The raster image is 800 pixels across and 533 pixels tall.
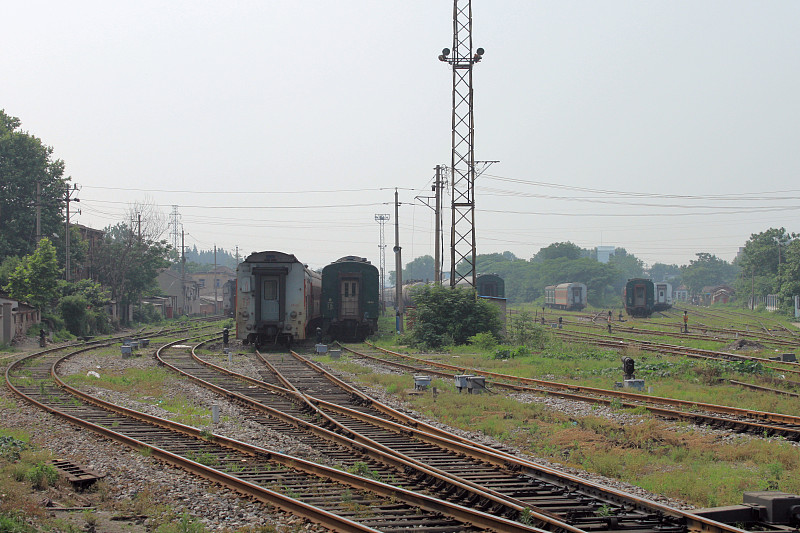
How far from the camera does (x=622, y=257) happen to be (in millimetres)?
183250

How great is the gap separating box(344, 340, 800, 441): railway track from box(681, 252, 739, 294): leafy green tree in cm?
12621

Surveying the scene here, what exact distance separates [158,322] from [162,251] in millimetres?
5592

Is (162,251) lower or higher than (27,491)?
higher

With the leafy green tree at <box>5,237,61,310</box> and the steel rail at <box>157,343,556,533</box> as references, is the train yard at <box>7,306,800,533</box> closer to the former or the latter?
the steel rail at <box>157,343,556,533</box>

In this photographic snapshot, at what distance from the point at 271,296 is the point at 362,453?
18.1 metres

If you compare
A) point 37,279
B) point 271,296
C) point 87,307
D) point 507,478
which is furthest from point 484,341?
point 87,307

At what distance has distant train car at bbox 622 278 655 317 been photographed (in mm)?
54697

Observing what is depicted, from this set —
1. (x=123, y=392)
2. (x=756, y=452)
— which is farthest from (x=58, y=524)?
(x=123, y=392)

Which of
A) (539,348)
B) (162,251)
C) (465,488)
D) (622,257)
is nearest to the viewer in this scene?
(465,488)

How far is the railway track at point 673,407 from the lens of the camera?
1062 centimetres

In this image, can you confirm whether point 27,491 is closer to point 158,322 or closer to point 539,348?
point 539,348

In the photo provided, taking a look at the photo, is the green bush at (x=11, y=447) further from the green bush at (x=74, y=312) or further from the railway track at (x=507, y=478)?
the green bush at (x=74, y=312)

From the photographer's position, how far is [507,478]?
807 cm

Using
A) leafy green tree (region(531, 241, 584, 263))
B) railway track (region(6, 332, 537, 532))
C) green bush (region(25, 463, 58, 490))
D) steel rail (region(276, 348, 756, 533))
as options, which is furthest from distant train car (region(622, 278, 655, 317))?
leafy green tree (region(531, 241, 584, 263))
